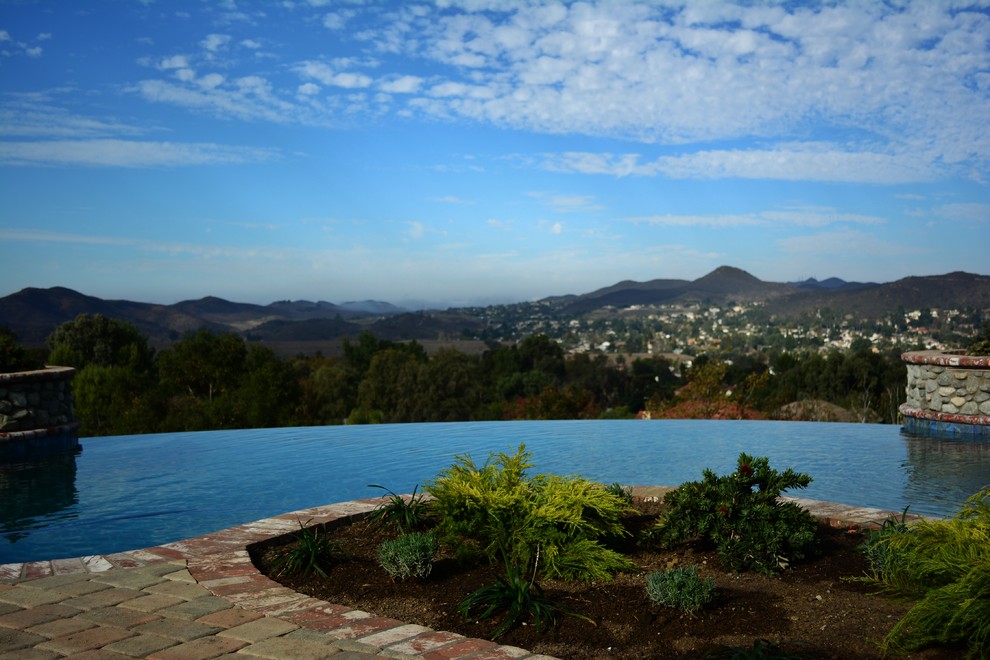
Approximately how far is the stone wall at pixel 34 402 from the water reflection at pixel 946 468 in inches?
434

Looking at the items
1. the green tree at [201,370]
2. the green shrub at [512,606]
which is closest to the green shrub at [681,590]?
the green shrub at [512,606]

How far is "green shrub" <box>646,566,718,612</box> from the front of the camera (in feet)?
11.5

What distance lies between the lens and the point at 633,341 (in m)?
39.2

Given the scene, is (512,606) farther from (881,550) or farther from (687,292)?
(687,292)

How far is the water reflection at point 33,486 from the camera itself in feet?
21.3

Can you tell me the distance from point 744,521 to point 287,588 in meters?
2.54

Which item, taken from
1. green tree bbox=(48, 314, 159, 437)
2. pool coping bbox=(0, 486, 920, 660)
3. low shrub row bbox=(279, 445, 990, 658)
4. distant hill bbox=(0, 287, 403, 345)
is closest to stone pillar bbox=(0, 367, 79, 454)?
pool coping bbox=(0, 486, 920, 660)

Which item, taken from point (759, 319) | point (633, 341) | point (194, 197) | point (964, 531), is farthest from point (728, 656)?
point (759, 319)

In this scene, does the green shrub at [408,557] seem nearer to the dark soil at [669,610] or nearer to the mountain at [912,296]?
the dark soil at [669,610]

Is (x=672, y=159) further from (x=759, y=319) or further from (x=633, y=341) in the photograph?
(x=759, y=319)

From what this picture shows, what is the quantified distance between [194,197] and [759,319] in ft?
106

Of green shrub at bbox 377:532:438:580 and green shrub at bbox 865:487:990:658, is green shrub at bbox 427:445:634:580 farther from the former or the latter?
green shrub at bbox 865:487:990:658

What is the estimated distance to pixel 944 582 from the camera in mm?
3367

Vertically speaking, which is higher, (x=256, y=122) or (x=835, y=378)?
Result: (x=256, y=122)
